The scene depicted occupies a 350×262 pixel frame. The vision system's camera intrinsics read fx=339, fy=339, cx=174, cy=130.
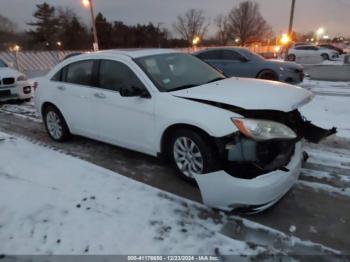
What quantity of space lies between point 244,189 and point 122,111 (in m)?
2.13

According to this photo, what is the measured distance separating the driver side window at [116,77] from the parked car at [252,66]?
22.3 feet

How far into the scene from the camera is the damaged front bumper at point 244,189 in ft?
10.6

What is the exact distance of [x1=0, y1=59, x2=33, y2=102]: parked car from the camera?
943 cm

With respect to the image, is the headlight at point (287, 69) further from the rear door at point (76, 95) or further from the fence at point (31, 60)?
the fence at point (31, 60)

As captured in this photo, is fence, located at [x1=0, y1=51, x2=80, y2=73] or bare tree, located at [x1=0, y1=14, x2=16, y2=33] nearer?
fence, located at [x1=0, y1=51, x2=80, y2=73]

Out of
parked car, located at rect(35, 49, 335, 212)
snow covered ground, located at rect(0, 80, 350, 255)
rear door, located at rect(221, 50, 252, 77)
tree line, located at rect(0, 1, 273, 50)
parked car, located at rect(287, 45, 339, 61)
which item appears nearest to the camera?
snow covered ground, located at rect(0, 80, 350, 255)

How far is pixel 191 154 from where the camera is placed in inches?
156

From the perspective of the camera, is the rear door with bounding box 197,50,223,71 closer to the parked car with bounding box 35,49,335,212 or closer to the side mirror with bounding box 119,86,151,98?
the parked car with bounding box 35,49,335,212

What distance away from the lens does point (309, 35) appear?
391 feet

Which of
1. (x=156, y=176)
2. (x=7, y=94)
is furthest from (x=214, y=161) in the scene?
(x=7, y=94)

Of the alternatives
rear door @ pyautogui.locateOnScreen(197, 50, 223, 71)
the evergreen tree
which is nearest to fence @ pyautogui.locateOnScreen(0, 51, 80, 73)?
rear door @ pyautogui.locateOnScreen(197, 50, 223, 71)

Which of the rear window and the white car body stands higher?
the rear window

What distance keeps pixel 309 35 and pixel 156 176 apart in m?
129

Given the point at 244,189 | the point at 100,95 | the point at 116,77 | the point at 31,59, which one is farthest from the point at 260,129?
the point at 31,59
